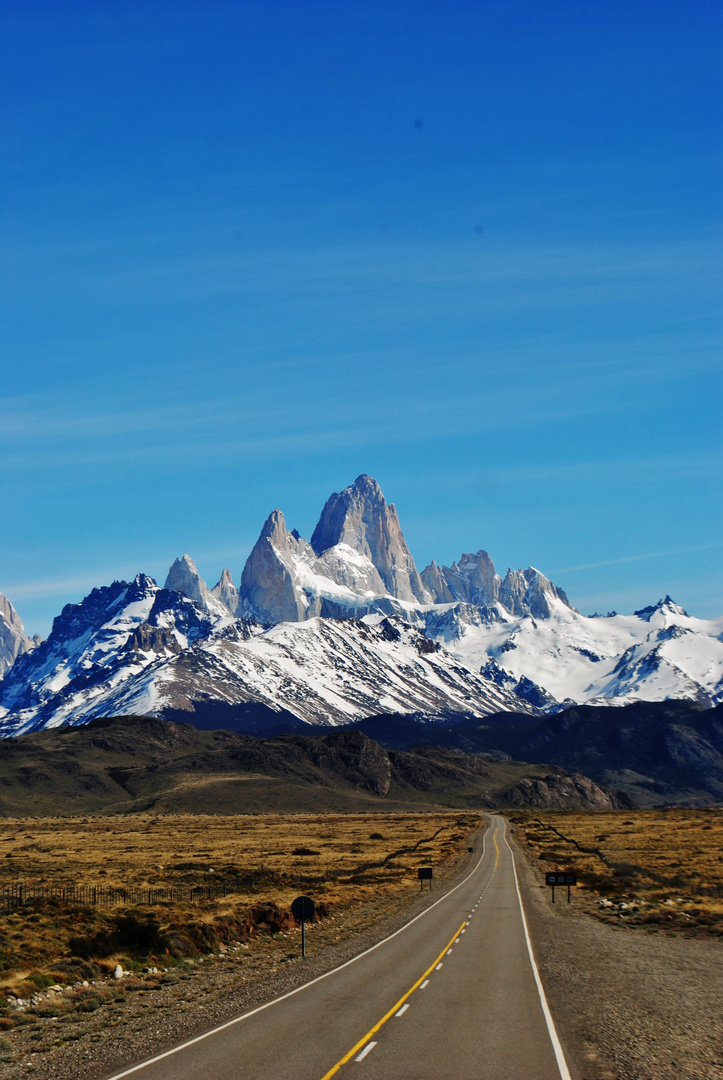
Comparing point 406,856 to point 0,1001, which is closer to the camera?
point 0,1001

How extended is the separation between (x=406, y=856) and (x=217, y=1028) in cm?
8128

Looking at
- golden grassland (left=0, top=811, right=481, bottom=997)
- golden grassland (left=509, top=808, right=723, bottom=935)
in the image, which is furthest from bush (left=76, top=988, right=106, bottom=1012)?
golden grassland (left=509, top=808, right=723, bottom=935)

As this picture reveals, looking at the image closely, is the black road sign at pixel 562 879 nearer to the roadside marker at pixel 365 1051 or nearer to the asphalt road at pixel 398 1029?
the asphalt road at pixel 398 1029

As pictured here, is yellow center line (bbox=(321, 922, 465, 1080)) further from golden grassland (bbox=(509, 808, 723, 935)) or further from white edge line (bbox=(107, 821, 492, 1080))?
golden grassland (bbox=(509, 808, 723, 935))

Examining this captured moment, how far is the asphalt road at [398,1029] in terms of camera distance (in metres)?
19.6

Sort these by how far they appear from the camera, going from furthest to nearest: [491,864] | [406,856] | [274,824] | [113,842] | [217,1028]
A: [274,824], [113,842], [406,856], [491,864], [217,1028]

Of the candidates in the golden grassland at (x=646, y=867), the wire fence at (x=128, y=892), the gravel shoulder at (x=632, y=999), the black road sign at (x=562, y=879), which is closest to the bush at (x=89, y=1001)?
the gravel shoulder at (x=632, y=999)

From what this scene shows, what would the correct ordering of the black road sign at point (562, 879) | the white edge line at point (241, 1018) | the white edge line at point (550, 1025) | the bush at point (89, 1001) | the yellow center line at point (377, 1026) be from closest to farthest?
1. the yellow center line at point (377, 1026)
2. the white edge line at point (550, 1025)
3. the white edge line at point (241, 1018)
4. the bush at point (89, 1001)
5. the black road sign at point (562, 879)

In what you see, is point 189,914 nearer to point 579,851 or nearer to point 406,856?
point 406,856

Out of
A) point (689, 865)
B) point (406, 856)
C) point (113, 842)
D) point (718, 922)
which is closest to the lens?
A: point (718, 922)

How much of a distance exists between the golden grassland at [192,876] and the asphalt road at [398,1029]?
28.2 ft

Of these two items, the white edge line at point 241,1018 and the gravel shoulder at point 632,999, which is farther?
the gravel shoulder at point 632,999

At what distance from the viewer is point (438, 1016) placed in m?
24.5

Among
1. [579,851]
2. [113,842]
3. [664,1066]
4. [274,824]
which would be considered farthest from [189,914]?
[274,824]
